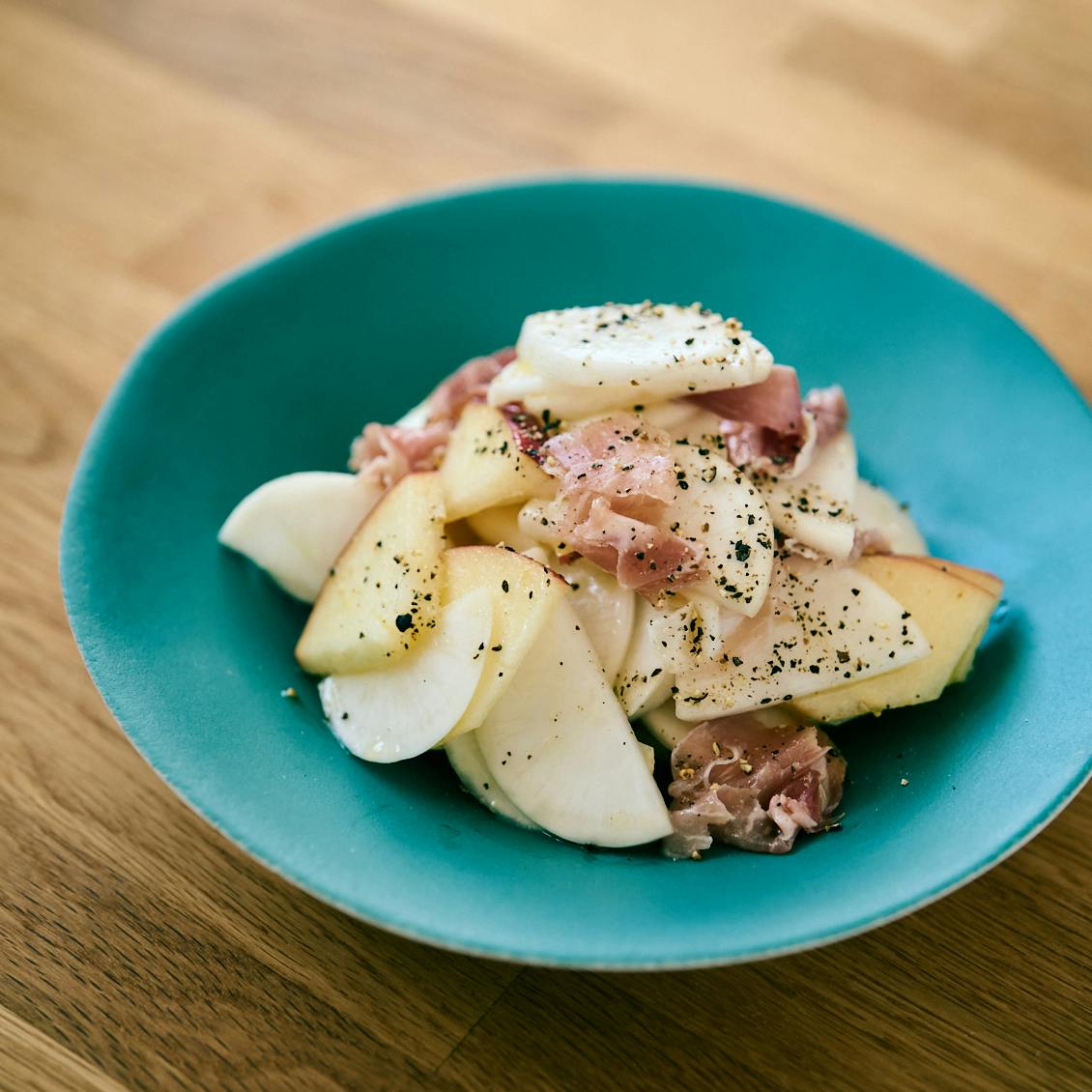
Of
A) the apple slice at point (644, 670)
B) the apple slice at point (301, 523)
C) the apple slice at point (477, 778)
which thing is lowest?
the apple slice at point (477, 778)

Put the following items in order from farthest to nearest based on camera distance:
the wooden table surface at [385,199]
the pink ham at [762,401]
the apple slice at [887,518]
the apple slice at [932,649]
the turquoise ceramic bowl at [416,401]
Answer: the apple slice at [887,518] < the pink ham at [762,401] < the apple slice at [932,649] < the wooden table surface at [385,199] < the turquoise ceramic bowl at [416,401]

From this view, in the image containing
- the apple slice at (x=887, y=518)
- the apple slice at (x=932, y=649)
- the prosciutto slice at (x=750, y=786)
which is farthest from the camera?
the apple slice at (x=887, y=518)

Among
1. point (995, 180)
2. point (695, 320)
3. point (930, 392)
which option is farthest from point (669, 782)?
point (995, 180)

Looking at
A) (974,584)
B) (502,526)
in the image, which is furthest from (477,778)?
(974,584)

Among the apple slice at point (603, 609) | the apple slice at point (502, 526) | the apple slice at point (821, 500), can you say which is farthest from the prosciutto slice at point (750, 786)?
the apple slice at point (502, 526)

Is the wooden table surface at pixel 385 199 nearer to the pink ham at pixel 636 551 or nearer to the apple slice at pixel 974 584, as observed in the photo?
the apple slice at pixel 974 584
